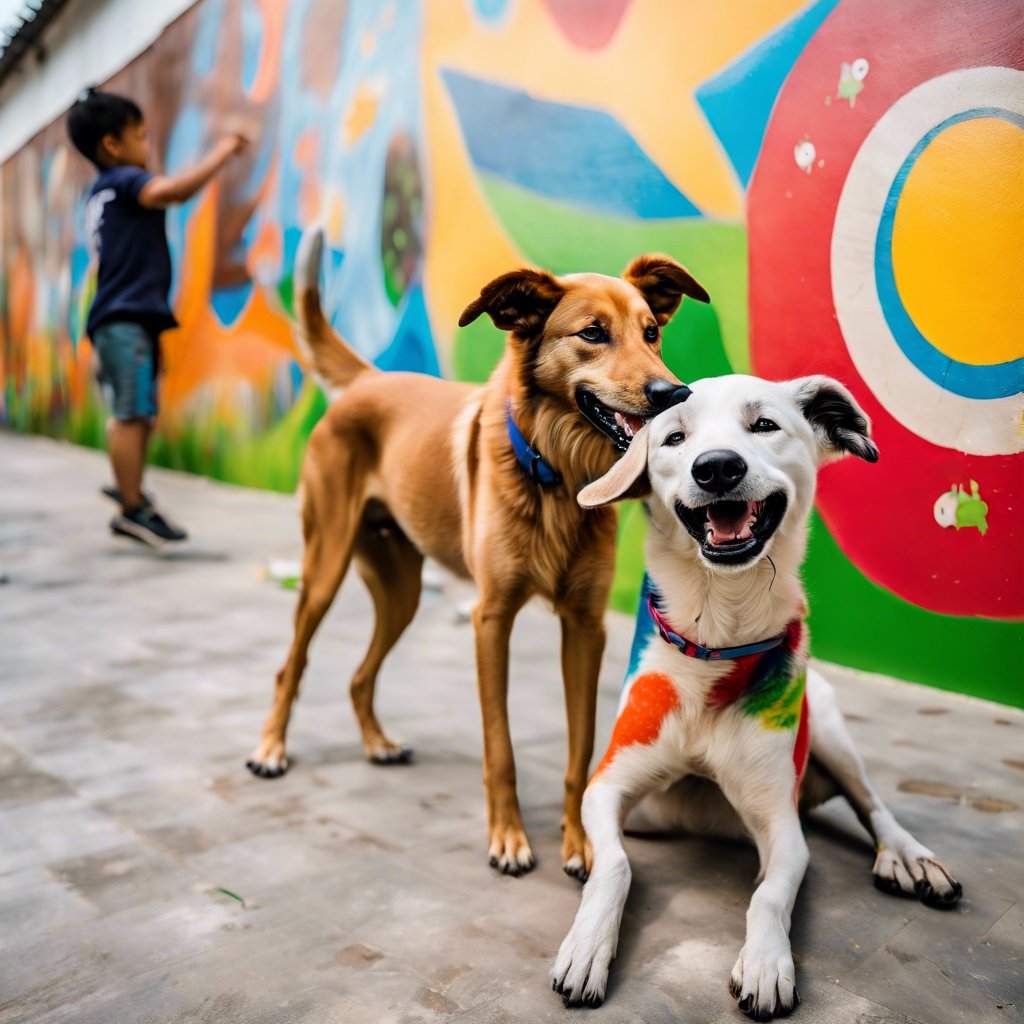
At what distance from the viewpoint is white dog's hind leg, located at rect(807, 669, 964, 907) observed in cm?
187

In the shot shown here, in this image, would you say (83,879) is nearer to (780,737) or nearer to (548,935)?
(548,935)

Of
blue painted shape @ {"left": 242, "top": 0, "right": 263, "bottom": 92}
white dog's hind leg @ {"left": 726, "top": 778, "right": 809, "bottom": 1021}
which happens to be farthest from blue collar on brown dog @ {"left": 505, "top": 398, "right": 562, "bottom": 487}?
blue painted shape @ {"left": 242, "top": 0, "right": 263, "bottom": 92}

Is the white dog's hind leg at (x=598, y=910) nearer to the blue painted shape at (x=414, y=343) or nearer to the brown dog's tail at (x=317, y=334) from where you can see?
the brown dog's tail at (x=317, y=334)

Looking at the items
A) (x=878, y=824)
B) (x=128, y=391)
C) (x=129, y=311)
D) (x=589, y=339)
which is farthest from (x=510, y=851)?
(x=129, y=311)

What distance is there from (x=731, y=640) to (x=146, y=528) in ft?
14.3

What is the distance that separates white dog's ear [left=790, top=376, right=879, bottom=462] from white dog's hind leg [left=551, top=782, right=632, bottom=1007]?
77 centimetres

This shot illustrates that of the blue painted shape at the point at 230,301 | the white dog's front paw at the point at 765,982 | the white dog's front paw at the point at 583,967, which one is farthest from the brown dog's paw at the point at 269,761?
the blue painted shape at the point at 230,301

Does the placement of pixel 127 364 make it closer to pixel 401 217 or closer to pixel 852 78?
pixel 401 217

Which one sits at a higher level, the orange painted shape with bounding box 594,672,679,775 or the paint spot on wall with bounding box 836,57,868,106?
the paint spot on wall with bounding box 836,57,868,106

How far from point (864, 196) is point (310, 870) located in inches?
106

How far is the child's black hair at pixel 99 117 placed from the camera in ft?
16.3

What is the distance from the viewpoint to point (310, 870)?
2.03 m

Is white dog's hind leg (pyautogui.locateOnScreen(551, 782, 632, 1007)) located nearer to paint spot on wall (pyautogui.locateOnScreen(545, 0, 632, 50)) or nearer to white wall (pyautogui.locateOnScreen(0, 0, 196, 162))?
paint spot on wall (pyautogui.locateOnScreen(545, 0, 632, 50))

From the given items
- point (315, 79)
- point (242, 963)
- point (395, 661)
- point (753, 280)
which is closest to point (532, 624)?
point (395, 661)
